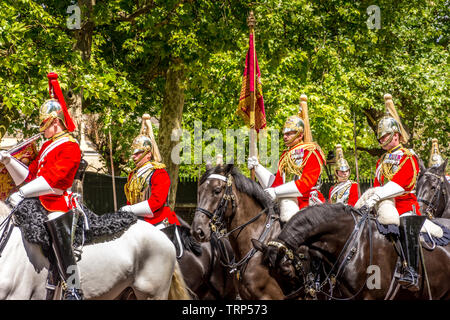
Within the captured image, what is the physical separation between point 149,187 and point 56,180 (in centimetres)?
228

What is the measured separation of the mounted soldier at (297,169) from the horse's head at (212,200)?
18.7 inches

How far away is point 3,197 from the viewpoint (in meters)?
6.09

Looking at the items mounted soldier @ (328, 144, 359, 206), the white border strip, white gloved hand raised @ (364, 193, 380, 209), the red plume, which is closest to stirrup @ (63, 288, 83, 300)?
the red plume

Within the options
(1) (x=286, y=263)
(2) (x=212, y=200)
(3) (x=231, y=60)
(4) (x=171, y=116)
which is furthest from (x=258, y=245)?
(3) (x=231, y=60)

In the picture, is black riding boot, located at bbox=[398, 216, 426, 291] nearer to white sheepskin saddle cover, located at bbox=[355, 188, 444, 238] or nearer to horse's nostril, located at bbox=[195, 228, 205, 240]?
white sheepskin saddle cover, located at bbox=[355, 188, 444, 238]

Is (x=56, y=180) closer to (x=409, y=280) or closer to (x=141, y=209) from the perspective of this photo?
(x=141, y=209)

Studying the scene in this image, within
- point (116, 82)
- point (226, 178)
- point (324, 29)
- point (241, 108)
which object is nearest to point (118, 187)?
point (116, 82)

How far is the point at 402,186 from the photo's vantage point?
6.84 m

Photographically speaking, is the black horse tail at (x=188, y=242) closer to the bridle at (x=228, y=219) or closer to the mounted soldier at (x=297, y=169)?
the bridle at (x=228, y=219)

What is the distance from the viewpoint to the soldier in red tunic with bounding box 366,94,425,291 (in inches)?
255

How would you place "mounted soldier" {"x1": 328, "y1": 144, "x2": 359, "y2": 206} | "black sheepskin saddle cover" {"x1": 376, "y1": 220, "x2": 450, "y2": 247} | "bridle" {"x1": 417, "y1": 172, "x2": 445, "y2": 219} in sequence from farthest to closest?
"mounted soldier" {"x1": 328, "y1": 144, "x2": 359, "y2": 206} < "bridle" {"x1": 417, "y1": 172, "x2": 445, "y2": 219} < "black sheepskin saddle cover" {"x1": 376, "y1": 220, "x2": 450, "y2": 247}

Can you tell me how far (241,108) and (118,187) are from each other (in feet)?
33.9

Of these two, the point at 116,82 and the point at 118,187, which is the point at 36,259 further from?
the point at 118,187

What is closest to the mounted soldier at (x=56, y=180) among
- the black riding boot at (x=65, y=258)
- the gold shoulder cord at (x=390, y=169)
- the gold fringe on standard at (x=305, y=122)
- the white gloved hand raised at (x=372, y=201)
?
the black riding boot at (x=65, y=258)
